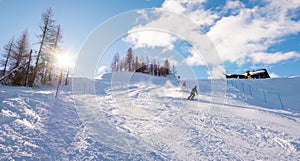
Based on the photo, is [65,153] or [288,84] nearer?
[65,153]

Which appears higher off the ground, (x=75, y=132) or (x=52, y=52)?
(x=52, y=52)

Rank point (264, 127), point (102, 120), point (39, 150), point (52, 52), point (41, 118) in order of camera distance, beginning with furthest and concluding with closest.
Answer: point (52, 52), point (264, 127), point (102, 120), point (41, 118), point (39, 150)

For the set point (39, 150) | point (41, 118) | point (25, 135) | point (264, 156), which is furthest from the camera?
point (41, 118)

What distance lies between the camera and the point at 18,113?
17.5 feet

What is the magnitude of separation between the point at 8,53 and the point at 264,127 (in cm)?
3710

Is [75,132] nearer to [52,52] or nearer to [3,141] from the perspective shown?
[3,141]

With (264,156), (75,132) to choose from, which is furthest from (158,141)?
(264,156)

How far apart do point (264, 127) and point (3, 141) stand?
813cm

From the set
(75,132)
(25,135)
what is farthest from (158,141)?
(25,135)

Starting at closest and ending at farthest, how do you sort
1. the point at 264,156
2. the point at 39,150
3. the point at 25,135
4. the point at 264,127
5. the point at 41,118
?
1. the point at 39,150
2. the point at 25,135
3. the point at 264,156
4. the point at 41,118
5. the point at 264,127

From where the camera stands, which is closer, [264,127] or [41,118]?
[41,118]

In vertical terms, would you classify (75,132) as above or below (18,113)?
below

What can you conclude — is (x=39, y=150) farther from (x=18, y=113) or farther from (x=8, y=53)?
(x=8, y=53)

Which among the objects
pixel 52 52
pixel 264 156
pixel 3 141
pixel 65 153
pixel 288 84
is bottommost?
pixel 264 156
